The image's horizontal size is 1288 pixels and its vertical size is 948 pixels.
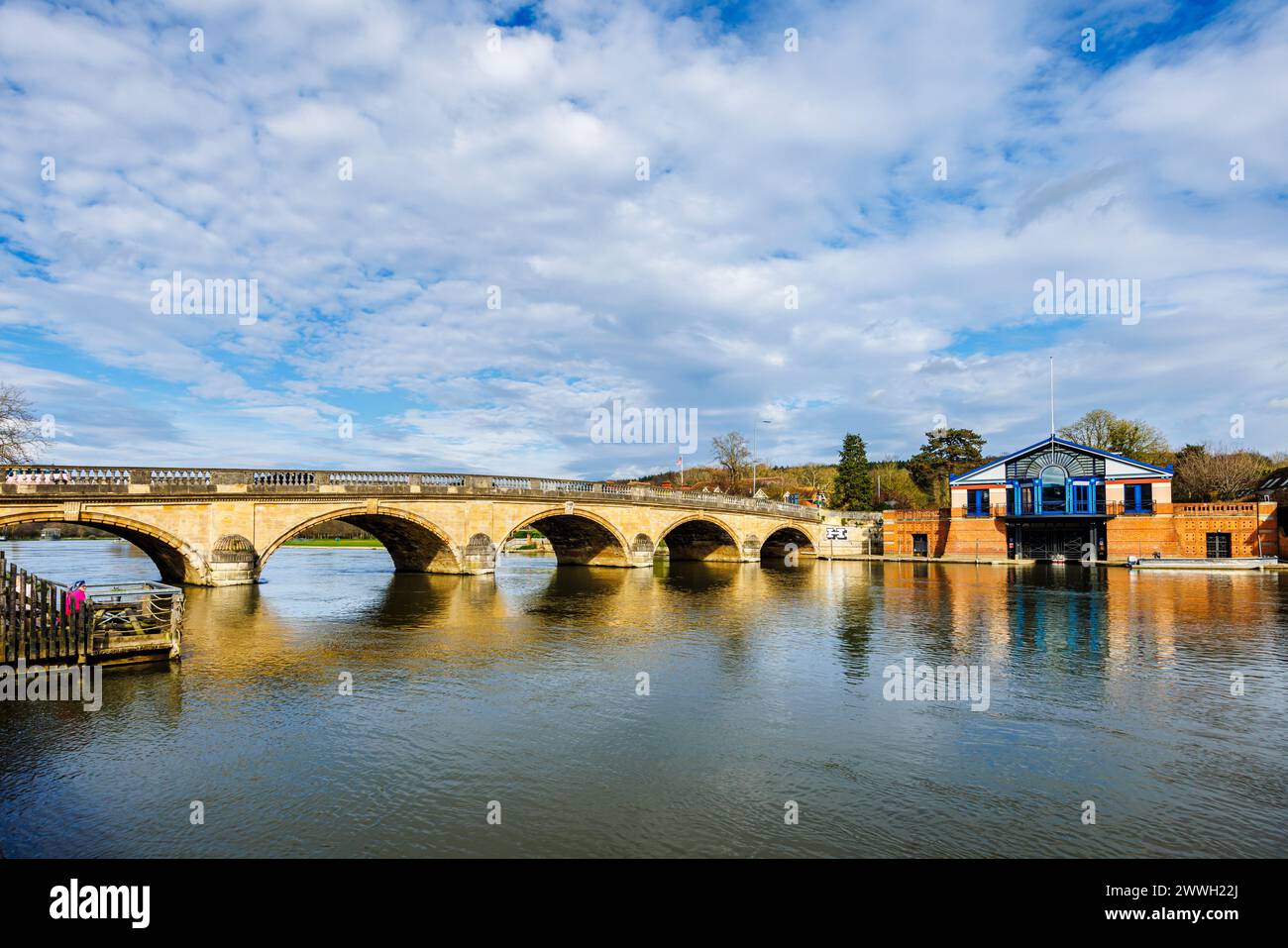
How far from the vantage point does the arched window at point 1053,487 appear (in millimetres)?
59938

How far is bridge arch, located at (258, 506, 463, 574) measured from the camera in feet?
114

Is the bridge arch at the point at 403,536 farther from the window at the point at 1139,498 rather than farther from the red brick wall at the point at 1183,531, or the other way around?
the window at the point at 1139,498

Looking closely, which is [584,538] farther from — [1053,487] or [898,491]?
[898,491]

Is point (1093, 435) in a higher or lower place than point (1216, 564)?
higher

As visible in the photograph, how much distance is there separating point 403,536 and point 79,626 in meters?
26.3

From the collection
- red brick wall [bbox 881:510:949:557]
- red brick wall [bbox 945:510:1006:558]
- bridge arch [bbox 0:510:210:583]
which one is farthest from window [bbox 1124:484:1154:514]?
bridge arch [bbox 0:510:210:583]

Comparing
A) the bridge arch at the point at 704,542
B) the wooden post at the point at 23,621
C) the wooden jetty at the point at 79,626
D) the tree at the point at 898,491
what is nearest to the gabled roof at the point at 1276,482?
the tree at the point at 898,491

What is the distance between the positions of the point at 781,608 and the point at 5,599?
86.8 ft

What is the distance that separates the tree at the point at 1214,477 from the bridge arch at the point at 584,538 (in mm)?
59042

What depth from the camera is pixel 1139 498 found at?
189 ft

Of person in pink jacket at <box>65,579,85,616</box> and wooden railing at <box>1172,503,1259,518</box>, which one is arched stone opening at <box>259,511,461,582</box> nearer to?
person in pink jacket at <box>65,579,85,616</box>

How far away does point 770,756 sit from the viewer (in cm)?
1192
